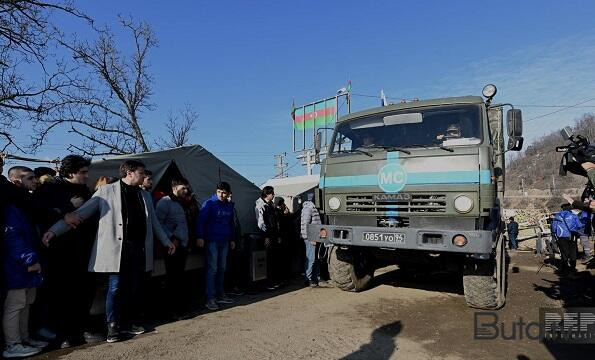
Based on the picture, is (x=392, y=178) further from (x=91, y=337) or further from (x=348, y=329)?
(x=91, y=337)

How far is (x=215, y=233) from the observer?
5.77 metres

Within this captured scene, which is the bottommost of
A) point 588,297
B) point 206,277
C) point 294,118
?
point 588,297

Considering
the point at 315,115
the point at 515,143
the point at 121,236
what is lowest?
the point at 121,236

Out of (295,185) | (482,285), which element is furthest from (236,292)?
(295,185)

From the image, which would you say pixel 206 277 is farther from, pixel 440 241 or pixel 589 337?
pixel 589 337

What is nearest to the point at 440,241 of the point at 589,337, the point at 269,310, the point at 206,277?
the point at 589,337

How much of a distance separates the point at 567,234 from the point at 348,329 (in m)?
7.05

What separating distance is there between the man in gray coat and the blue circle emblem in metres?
3.02

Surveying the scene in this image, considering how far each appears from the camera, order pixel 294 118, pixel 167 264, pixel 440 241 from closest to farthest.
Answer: pixel 440 241 → pixel 167 264 → pixel 294 118

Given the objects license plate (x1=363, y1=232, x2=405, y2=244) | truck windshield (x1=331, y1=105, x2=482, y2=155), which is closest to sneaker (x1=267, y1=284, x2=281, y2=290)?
license plate (x1=363, y1=232, x2=405, y2=244)

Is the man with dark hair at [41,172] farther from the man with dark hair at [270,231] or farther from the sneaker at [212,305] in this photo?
the man with dark hair at [270,231]

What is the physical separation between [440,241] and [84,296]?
4.17 metres

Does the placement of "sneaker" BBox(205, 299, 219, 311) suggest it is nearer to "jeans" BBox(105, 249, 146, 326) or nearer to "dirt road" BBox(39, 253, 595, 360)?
"dirt road" BBox(39, 253, 595, 360)

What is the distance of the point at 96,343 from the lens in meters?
4.29
